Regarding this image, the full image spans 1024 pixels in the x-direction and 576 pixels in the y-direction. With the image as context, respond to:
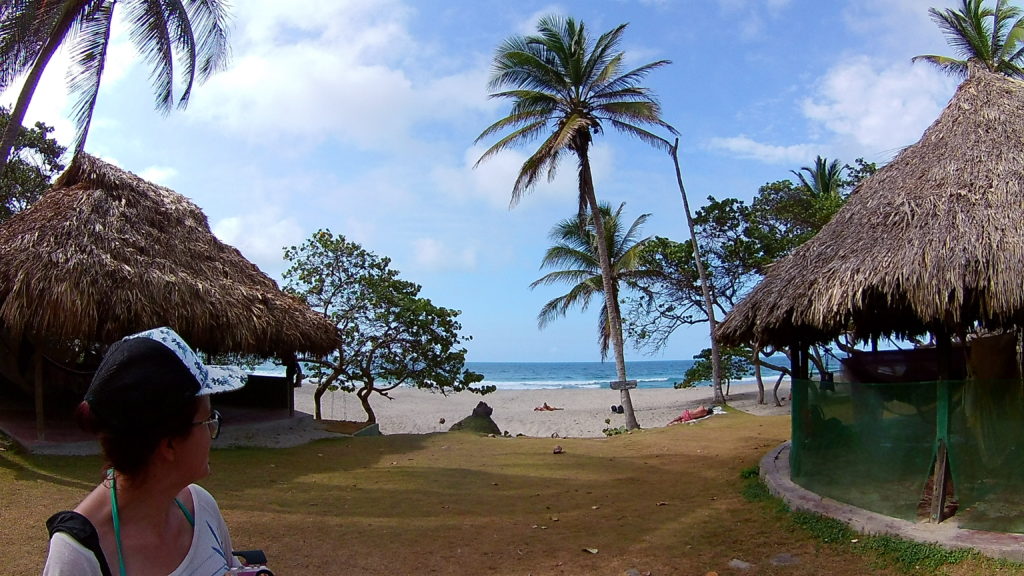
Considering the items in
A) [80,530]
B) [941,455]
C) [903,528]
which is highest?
[80,530]

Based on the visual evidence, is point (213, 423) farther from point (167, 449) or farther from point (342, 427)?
point (342, 427)

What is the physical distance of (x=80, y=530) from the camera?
1349 mm

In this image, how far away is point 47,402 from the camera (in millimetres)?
11750

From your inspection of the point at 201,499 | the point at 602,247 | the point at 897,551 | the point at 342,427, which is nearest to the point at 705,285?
the point at 602,247

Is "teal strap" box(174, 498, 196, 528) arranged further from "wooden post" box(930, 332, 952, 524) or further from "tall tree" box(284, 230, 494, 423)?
"tall tree" box(284, 230, 494, 423)

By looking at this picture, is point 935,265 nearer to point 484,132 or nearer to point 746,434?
point 746,434

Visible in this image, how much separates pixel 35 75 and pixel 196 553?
27.5 ft

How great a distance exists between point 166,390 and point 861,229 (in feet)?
23.1

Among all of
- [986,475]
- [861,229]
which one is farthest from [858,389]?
[861,229]

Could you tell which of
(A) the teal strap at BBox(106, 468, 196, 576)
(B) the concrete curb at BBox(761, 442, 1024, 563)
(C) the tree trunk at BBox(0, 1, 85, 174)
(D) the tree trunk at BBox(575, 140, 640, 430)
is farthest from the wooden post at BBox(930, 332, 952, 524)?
(D) the tree trunk at BBox(575, 140, 640, 430)

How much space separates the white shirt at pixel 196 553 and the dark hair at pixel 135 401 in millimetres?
183

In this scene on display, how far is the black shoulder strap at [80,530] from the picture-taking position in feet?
4.41

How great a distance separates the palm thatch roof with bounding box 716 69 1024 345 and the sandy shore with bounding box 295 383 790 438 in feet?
38.5

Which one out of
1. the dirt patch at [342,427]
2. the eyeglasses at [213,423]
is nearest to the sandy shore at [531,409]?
the dirt patch at [342,427]
